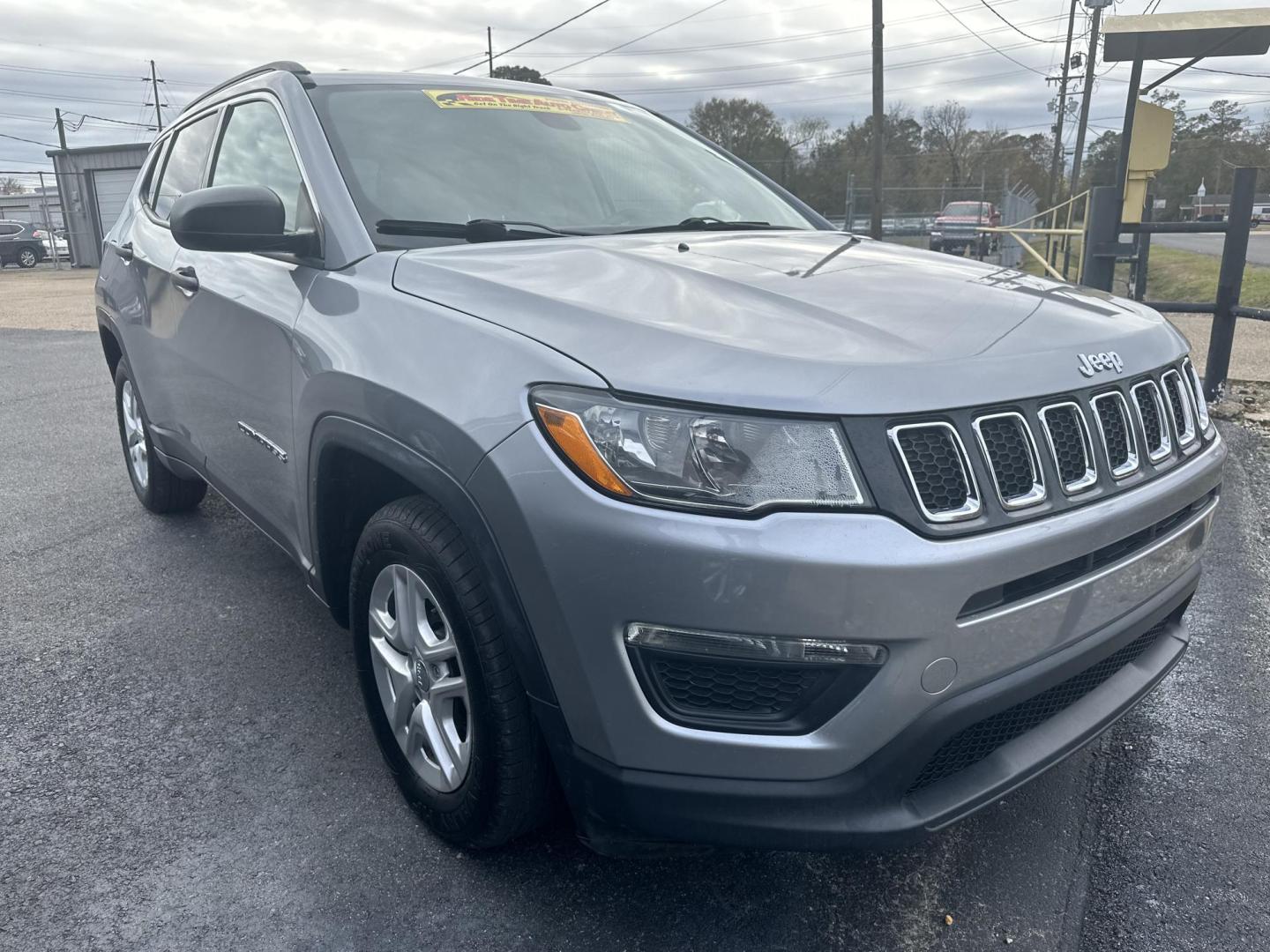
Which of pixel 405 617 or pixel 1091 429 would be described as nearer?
pixel 1091 429

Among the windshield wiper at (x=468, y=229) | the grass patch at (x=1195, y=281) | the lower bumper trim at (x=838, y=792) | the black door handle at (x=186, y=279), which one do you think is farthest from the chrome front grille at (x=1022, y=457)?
the grass patch at (x=1195, y=281)

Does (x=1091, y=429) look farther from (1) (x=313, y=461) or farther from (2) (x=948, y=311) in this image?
(1) (x=313, y=461)

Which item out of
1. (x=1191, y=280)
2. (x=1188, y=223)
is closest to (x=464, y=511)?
(x=1188, y=223)

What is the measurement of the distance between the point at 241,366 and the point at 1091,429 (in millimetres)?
2234

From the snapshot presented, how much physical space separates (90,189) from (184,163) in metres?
31.5

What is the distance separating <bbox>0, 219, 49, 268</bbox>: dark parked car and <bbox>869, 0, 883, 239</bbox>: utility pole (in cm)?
2594

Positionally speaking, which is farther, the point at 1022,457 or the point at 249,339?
the point at 249,339

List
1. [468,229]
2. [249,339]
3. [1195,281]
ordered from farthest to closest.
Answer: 1. [1195,281]
2. [249,339]
3. [468,229]

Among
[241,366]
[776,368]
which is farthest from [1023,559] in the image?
[241,366]

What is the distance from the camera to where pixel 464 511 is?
185 centimetres

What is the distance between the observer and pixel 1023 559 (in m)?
1.68

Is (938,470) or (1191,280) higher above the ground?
(938,470)

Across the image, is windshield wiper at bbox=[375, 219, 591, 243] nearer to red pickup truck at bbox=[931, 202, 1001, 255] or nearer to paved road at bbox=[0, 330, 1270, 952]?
paved road at bbox=[0, 330, 1270, 952]

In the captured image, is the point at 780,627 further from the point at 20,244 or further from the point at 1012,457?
the point at 20,244
